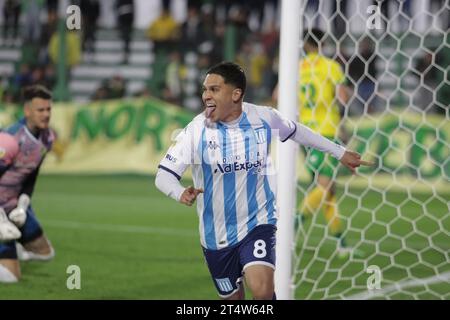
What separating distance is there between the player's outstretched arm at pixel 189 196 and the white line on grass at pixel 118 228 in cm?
505

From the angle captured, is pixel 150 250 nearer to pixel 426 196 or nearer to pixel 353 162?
pixel 353 162

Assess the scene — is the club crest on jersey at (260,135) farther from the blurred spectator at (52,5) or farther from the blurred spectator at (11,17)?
the blurred spectator at (11,17)

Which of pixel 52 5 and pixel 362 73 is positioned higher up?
pixel 52 5

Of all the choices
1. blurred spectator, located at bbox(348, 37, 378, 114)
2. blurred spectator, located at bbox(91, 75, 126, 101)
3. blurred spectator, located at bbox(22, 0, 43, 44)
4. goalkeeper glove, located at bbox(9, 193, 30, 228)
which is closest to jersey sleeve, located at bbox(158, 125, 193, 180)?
goalkeeper glove, located at bbox(9, 193, 30, 228)

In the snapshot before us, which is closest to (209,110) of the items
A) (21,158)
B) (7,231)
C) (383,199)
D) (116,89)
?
(7,231)

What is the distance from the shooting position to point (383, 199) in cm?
773

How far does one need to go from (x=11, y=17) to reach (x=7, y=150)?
12871mm

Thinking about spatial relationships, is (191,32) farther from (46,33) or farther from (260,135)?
(260,135)

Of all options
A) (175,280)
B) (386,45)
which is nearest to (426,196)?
(386,45)

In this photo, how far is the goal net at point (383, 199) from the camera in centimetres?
688

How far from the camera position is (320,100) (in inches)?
321

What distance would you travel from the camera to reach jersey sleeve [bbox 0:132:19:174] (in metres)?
6.98

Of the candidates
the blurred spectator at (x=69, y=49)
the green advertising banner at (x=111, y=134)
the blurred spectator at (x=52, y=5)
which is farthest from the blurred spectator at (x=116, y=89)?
the blurred spectator at (x=52, y=5)

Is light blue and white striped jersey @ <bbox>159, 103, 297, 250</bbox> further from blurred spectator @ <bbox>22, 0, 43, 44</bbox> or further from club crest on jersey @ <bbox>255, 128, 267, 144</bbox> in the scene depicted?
blurred spectator @ <bbox>22, 0, 43, 44</bbox>
